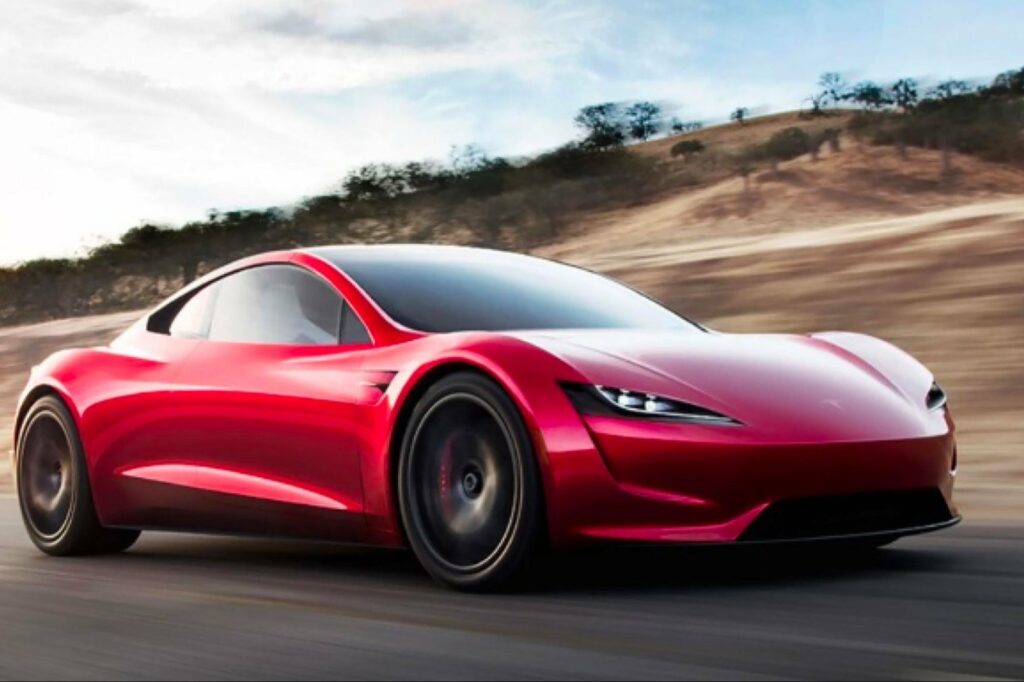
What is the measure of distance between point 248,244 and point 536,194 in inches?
309

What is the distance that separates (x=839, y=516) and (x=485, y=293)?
1780 millimetres

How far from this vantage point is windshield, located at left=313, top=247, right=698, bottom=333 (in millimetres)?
6883

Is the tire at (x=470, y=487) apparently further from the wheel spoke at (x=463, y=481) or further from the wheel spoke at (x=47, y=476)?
the wheel spoke at (x=47, y=476)

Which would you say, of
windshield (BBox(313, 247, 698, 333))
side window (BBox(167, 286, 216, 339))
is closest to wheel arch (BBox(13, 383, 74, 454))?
side window (BBox(167, 286, 216, 339))

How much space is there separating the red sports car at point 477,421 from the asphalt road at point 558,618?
0.21 meters

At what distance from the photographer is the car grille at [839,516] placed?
19.2 feet

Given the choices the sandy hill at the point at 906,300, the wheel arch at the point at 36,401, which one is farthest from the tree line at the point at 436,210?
the wheel arch at the point at 36,401

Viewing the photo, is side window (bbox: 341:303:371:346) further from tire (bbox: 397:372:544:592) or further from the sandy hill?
the sandy hill

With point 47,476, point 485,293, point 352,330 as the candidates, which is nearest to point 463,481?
point 352,330

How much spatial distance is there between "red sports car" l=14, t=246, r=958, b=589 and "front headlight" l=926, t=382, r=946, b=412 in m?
0.02

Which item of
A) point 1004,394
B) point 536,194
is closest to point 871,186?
point 536,194

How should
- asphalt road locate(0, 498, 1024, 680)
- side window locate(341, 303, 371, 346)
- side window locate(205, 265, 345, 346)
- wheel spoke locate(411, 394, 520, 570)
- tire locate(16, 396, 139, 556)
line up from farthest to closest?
tire locate(16, 396, 139, 556) → side window locate(205, 265, 345, 346) → side window locate(341, 303, 371, 346) → wheel spoke locate(411, 394, 520, 570) → asphalt road locate(0, 498, 1024, 680)

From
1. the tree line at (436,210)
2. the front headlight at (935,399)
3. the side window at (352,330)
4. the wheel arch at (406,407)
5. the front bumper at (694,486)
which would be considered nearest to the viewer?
the front bumper at (694,486)

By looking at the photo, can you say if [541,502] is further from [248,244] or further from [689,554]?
[248,244]
